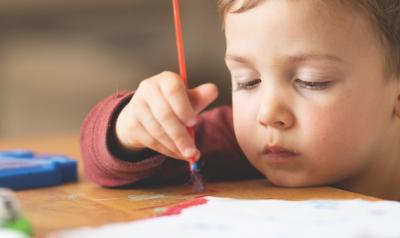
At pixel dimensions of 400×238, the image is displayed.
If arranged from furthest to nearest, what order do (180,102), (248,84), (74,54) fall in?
(74,54), (248,84), (180,102)

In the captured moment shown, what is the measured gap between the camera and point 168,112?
0.81 meters

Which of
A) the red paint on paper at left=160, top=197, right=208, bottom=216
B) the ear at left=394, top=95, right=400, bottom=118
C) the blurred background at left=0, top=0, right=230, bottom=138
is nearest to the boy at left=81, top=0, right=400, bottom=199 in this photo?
the ear at left=394, top=95, right=400, bottom=118

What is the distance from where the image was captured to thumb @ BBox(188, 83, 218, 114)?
31.7 inches

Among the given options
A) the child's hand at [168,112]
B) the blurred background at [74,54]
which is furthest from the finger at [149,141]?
the blurred background at [74,54]

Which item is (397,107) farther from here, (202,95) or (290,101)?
(202,95)

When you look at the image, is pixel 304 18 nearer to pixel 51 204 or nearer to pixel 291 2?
pixel 291 2

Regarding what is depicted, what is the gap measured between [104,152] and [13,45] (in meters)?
2.32

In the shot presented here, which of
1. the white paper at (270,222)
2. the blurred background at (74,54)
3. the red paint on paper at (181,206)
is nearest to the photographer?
the white paper at (270,222)

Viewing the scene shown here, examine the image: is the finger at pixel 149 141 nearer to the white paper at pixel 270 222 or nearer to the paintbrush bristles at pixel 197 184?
the paintbrush bristles at pixel 197 184

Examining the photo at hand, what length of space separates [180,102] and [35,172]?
0.29m

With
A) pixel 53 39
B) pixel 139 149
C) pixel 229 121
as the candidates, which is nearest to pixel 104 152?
pixel 139 149

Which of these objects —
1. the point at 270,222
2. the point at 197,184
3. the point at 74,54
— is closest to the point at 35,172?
the point at 197,184

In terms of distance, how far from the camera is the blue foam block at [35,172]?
3.11 feet

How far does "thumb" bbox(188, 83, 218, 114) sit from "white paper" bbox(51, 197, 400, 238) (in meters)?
0.16
